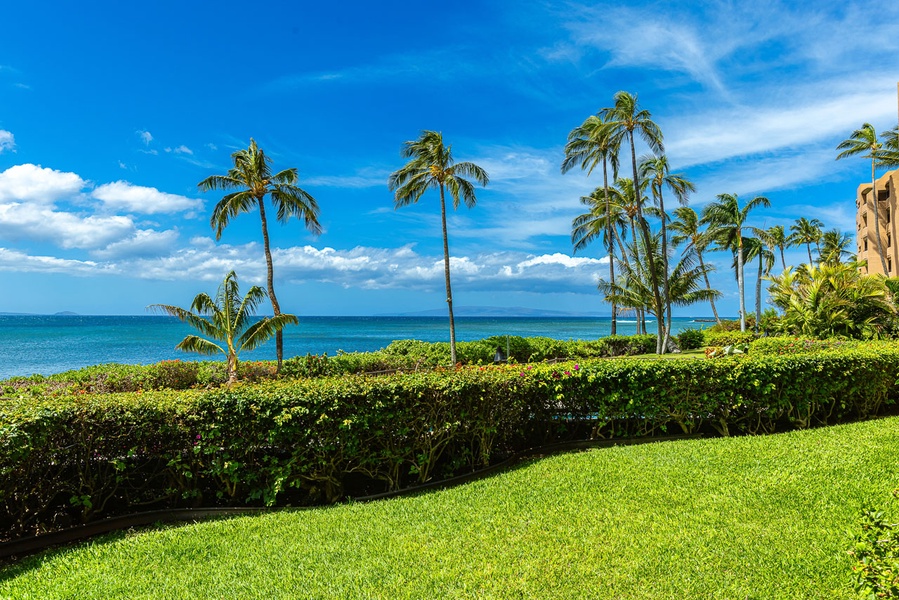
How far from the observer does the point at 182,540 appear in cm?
452

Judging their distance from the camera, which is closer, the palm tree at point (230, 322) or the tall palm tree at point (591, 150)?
the palm tree at point (230, 322)

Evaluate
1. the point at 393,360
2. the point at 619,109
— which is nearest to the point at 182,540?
the point at 393,360

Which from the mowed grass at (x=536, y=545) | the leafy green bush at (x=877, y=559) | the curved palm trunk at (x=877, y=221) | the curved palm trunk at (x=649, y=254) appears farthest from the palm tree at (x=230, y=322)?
the curved palm trunk at (x=877, y=221)

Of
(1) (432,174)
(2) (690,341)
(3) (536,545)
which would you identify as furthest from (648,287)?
(3) (536,545)

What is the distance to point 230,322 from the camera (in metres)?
15.8

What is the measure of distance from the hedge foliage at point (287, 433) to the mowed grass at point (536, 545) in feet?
1.52

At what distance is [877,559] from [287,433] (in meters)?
4.68

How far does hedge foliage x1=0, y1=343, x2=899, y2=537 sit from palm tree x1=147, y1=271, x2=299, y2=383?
10197 mm

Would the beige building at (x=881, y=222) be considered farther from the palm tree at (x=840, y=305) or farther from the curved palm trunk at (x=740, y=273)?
the palm tree at (x=840, y=305)

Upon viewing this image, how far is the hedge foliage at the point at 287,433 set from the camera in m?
4.67

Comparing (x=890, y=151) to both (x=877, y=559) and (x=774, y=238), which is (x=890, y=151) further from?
(x=877, y=559)

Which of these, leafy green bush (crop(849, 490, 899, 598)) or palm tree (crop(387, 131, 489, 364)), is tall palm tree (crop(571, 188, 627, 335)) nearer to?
palm tree (crop(387, 131, 489, 364))

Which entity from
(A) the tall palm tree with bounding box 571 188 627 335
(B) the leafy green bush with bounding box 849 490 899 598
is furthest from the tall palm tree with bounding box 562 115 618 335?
(B) the leafy green bush with bounding box 849 490 899 598

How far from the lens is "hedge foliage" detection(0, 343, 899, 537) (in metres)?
4.67
